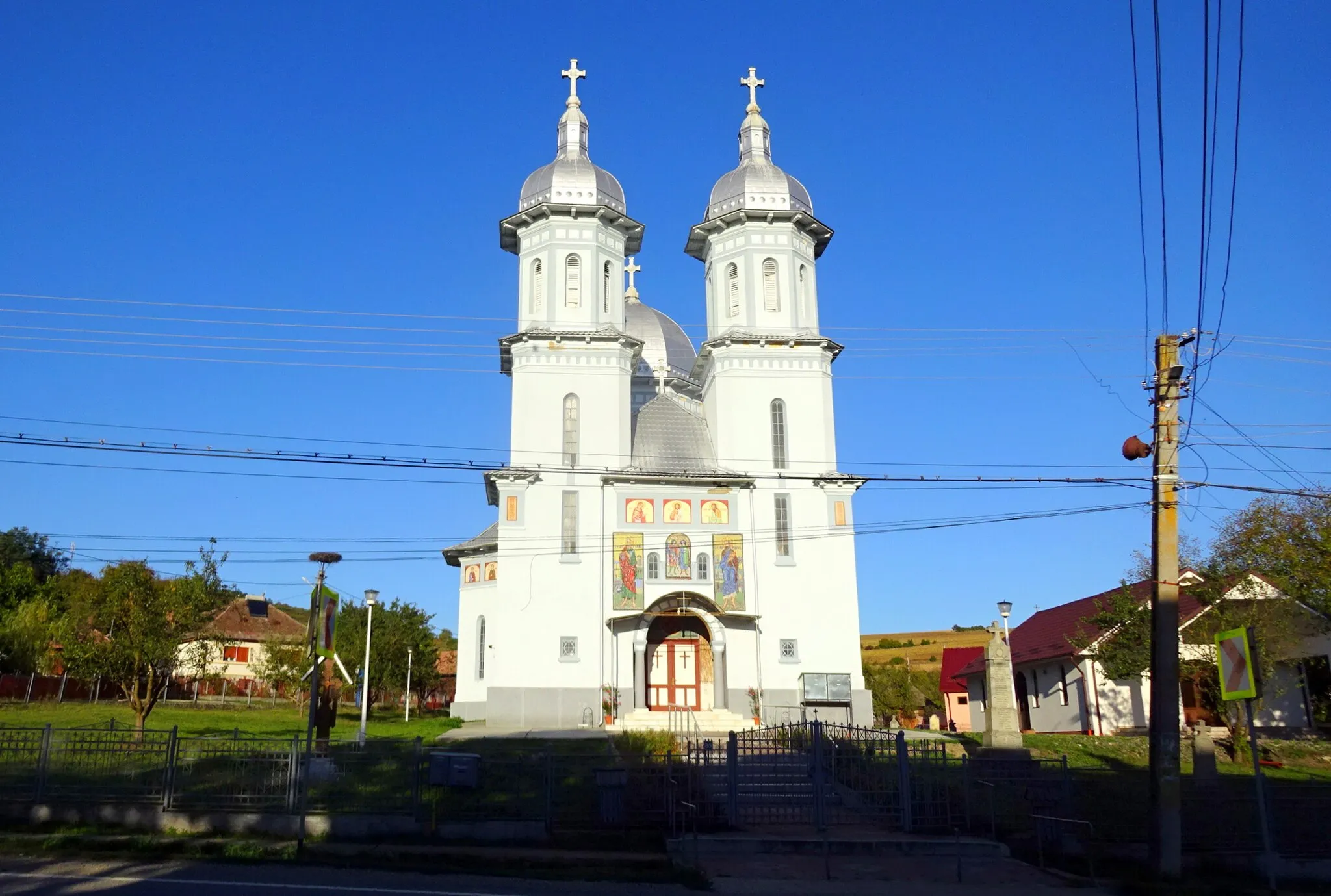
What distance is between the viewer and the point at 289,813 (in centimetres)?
1585

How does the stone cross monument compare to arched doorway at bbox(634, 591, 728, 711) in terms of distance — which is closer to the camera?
the stone cross monument

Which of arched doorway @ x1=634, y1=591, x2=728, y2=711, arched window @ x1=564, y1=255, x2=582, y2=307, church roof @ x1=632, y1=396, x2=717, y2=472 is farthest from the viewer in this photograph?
arched window @ x1=564, y1=255, x2=582, y2=307

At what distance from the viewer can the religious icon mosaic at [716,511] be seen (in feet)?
118

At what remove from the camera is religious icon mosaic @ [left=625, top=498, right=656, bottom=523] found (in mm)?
35656

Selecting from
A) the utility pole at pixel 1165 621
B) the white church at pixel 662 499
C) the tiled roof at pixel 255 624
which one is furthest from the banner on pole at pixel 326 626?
the tiled roof at pixel 255 624

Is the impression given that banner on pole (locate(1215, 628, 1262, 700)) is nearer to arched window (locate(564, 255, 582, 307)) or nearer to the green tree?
the green tree

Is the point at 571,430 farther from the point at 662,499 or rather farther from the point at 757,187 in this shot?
the point at 757,187

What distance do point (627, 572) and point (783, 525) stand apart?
5.60 meters

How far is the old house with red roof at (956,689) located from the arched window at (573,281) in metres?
28.8

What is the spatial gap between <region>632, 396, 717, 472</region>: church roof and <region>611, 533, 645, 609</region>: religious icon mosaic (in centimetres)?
256

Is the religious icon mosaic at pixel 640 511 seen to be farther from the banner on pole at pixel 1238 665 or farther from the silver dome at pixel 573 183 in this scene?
the banner on pole at pixel 1238 665

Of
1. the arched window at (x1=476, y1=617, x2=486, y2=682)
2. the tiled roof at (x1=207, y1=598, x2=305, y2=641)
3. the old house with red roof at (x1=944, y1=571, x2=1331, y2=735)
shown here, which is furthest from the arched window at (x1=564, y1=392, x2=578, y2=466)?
the tiled roof at (x1=207, y1=598, x2=305, y2=641)

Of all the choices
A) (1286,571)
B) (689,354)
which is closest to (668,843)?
(1286,571)

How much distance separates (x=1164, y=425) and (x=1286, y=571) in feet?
57.7
